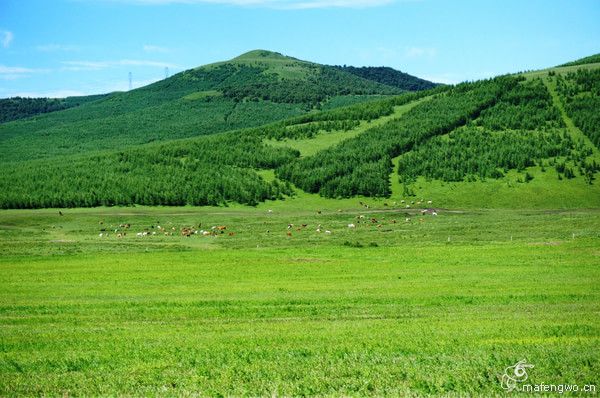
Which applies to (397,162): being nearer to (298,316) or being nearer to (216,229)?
(216,229)

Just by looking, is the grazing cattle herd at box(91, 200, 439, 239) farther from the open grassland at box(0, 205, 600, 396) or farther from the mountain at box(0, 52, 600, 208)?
the mountain at box(0, 52, 600, 208)

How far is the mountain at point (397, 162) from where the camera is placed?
114312 mm

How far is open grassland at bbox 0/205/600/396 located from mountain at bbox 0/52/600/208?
4764cm

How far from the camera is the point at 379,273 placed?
41.8 m

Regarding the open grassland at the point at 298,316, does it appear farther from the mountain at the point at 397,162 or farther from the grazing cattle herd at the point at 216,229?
the mountain at the point at 397,162

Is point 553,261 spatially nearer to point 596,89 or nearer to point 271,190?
point 271,190

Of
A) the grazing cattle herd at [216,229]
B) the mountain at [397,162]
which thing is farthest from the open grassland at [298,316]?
the mountain at [397,162]

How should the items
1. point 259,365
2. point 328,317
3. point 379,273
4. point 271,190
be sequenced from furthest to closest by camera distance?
point 271,190
point 379,273
point 328,317
point 259,365

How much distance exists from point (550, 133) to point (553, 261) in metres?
95.1

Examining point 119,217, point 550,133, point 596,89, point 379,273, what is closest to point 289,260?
point 379,273

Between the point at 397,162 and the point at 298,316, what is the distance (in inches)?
4341

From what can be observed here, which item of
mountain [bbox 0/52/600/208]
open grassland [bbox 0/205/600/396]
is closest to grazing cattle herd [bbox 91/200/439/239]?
open grassland [bbox 0/205/600/396]

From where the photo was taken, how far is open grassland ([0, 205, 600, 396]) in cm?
1518

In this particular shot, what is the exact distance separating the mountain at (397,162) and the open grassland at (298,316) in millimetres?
47640
